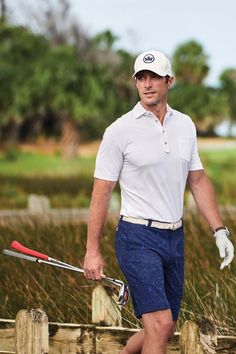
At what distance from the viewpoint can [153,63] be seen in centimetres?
561

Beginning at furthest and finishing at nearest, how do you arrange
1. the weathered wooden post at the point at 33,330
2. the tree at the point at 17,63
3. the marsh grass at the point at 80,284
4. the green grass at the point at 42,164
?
1. the tree at the point at 17,63
2. the green grass at the point at 42,164
3. the marsh grass at the point at 80,284
4. the weathered wooden post at the point at 33,330

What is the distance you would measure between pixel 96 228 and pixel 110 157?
38 cm

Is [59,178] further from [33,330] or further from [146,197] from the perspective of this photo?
[146,197]

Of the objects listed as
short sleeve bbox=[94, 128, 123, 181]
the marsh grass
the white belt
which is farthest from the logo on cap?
the marsh grass

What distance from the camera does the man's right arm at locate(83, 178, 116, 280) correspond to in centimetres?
555

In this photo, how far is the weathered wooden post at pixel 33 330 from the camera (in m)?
5.74

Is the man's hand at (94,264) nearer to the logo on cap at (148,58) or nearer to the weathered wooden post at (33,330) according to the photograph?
the weathered wooden post at (33,330)

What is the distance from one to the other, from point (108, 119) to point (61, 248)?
161 ft

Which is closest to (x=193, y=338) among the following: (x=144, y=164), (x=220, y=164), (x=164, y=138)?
(x=144, y=164)

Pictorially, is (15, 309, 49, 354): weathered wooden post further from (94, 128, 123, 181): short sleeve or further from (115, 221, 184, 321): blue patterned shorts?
(94, 128, 123, 181): short sleeve

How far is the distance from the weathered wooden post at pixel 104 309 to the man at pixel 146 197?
44cm

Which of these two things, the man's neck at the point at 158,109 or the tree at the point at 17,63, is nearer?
the man's neck at the point at 158,109

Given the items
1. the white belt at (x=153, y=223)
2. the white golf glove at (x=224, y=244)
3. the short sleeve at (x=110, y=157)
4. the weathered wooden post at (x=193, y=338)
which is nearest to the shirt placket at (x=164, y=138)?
the short sleeve at (x=110, y=157)

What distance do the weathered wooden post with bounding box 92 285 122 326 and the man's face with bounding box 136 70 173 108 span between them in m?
1.16
